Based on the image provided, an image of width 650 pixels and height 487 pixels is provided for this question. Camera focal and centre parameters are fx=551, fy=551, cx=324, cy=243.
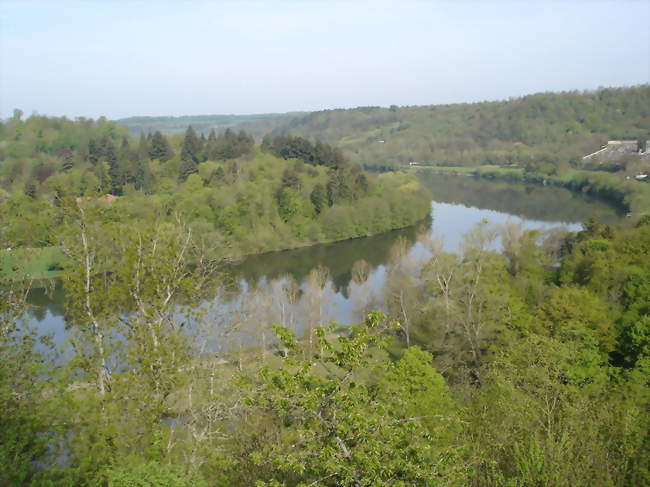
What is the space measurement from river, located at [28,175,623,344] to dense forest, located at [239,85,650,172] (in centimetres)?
1708

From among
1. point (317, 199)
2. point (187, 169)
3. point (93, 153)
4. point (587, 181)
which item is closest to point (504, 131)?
point (587, 181)

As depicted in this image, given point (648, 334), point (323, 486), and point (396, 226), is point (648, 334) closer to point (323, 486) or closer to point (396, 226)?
point (323, 486)

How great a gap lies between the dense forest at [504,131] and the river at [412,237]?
17.1 m

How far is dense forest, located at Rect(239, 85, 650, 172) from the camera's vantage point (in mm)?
85062

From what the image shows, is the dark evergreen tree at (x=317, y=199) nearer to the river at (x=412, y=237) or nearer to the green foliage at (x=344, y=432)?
the river at (x=412, y=237)

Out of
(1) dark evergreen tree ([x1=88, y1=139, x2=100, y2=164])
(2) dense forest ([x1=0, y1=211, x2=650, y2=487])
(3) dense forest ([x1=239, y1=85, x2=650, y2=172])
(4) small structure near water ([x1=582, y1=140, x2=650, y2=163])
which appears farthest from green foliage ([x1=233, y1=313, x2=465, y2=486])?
(3) dense forest ([x1=239, y1=85, x2=650, y2=172])

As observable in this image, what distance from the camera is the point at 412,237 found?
138ft

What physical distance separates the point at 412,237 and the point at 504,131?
2650 inches

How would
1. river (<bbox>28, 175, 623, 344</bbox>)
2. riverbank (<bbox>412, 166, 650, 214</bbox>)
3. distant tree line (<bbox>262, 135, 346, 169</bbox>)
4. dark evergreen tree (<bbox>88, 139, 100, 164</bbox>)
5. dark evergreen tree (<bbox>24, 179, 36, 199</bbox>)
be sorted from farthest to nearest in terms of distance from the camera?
1. distant tree line (<bbox>262, 135, 346, 169</bbox>)
2. dark evergreen tree (<bbox>88, 139, 100, 164</bbox>)
3. riverbank (<bbox>412, 166, 650, 214</bbox>)
4. dark evergreen tree (<bbox>24, 179, 36, 199</bbox>)
5. river (<bbox>28, 175, 623, 344</bbox>)

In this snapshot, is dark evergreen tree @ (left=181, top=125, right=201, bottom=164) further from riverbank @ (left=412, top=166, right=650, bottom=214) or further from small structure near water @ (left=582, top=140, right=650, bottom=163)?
small structure near water @ (left=582, top=140, right=650, bottom=163)

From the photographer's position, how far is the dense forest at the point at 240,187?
131 feet

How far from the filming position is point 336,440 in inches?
198

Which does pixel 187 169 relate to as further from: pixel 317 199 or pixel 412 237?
pixel 412 237

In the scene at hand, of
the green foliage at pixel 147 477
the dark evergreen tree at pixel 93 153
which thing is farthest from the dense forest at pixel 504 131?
the green foliage at pixel 147 477
